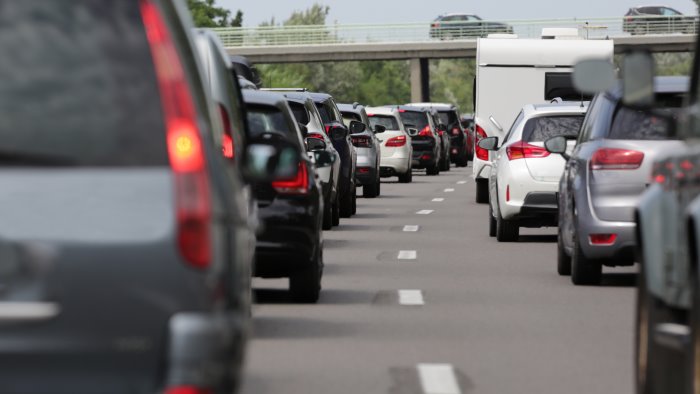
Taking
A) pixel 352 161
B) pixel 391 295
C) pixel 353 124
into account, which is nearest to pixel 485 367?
pixel 391 295

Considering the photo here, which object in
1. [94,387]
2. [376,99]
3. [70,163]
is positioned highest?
[70,163]

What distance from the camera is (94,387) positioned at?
5035 millimetres

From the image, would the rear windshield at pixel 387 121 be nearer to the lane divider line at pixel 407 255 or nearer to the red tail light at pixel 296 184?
the lane divider line at pixel 407 255

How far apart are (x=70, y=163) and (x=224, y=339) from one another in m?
0.64

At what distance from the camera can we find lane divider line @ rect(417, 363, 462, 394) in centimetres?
864

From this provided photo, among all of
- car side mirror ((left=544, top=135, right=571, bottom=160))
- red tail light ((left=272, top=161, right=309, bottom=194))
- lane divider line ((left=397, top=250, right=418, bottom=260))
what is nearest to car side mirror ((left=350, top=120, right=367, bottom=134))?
lane divider line ((left=397, top=250, right=418, bottom=260))

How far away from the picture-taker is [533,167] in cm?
1912

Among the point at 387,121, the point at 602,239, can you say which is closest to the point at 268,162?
the point at 602,239

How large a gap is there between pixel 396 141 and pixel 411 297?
24571 millimetres

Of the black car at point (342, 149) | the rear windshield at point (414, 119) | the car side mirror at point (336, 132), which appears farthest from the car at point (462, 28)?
the car side mirror at point (336, 132)

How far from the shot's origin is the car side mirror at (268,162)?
6742mm

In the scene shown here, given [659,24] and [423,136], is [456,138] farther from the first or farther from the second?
[659,24]

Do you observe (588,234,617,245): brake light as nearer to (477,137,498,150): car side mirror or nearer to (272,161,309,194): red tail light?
(272,161,309,194): red tail light

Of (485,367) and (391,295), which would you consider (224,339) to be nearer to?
(485,367)
